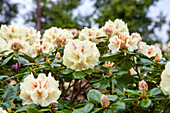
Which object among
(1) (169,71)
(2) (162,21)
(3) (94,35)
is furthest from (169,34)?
(1) (169,71)

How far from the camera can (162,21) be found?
1130cm

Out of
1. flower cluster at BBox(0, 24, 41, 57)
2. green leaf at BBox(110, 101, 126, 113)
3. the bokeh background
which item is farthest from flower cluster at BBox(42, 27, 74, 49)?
the bokeh background

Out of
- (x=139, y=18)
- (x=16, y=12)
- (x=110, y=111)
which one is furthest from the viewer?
(x=16, y=12)

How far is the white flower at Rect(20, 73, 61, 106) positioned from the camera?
0.94 m

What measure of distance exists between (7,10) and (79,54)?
12.4 meters

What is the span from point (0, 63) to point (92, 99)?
0.81 m

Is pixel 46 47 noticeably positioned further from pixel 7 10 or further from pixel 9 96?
pixel 7 10

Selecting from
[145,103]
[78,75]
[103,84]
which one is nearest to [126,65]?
[103,84]

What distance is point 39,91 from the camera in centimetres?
94

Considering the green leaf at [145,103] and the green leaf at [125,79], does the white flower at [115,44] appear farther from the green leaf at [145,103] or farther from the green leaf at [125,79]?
the green leaf at [145,103]

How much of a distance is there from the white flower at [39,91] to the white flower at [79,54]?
25 cm

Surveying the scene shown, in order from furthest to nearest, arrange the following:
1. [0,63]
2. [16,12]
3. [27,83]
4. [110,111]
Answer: [16,12] < [0,63] < [27,83] < [110,111]

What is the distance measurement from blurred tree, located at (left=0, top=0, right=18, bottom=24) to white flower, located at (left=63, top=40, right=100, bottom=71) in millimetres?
12114

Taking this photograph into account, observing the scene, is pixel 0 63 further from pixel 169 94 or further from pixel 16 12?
pixel 16 12
